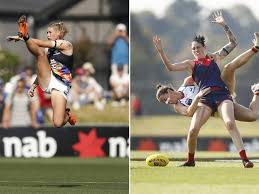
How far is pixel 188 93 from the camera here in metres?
9.97

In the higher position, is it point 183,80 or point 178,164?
point 183,80

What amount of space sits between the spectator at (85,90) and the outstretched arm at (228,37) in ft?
48.4

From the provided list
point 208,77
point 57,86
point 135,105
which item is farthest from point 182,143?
point 208,77

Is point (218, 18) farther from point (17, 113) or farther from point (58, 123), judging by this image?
point (17, 113)

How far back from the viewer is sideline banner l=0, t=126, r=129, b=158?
25344 millimetres

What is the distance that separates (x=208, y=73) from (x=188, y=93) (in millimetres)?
317

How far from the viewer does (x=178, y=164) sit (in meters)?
10.9

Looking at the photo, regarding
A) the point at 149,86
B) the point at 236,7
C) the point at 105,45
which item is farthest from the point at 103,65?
the point at 236,7

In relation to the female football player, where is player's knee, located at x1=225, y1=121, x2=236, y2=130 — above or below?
below

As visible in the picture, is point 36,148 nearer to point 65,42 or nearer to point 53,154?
point 53,154

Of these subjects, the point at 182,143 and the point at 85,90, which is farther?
the point at 85,90

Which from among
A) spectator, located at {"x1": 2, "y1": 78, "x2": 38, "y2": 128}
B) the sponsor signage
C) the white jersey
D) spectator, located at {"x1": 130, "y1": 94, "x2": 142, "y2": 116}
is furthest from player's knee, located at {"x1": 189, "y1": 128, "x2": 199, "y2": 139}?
spectator, located at {"x1": 130, "y1": 94, "x2": 142, "y2": 116}

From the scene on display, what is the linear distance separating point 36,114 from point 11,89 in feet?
3.90

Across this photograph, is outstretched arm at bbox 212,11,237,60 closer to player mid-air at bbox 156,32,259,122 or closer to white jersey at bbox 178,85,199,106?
player mid-air at bbox 156,32,259,122
